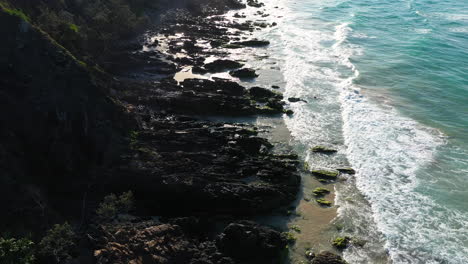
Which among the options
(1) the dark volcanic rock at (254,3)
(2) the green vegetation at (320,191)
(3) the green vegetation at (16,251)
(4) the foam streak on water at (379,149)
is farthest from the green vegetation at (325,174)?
(1) the dark volcanic rock at (254,3)

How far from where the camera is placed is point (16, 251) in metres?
17.4

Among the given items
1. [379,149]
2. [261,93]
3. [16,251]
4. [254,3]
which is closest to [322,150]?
[379,149]

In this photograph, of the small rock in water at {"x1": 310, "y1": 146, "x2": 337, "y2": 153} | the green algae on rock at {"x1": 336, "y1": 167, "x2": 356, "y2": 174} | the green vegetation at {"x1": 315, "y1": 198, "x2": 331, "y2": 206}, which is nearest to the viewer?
the green vegetation at {"x1": 315, "y1": 198, "x2": 331, "y2": 206}

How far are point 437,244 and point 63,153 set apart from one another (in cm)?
2299

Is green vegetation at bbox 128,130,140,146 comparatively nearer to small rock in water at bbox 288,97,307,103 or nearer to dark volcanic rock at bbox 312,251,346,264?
dark volcanic rock at bbox 312,251,346,264

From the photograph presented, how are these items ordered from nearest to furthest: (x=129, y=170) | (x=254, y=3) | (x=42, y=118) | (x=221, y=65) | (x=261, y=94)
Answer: (x=42, y=118), (x=129, y=170), (x=261, y=94), (x=221, y=65), (x=254, y=3)

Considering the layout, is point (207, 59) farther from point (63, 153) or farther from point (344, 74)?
point (63, 153)

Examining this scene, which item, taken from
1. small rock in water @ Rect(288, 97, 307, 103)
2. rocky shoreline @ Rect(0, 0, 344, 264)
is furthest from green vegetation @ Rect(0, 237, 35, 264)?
small rock in water @ Rect(288, 97, 307, 103)

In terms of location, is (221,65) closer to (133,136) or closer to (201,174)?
(133,136)

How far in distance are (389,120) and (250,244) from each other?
2238 cm

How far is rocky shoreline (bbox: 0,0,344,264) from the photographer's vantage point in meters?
20.8

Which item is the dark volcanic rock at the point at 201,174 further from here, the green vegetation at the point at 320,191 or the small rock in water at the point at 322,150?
the small rock in water at the point at 322,150

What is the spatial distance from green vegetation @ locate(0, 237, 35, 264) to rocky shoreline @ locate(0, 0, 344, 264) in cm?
225

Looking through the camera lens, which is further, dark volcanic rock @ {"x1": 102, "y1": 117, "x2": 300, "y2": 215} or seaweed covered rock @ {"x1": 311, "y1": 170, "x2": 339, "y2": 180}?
seaweed covered rock @ {"x1": 311, "y1": 170, "x2": 339, "y2": 180}
